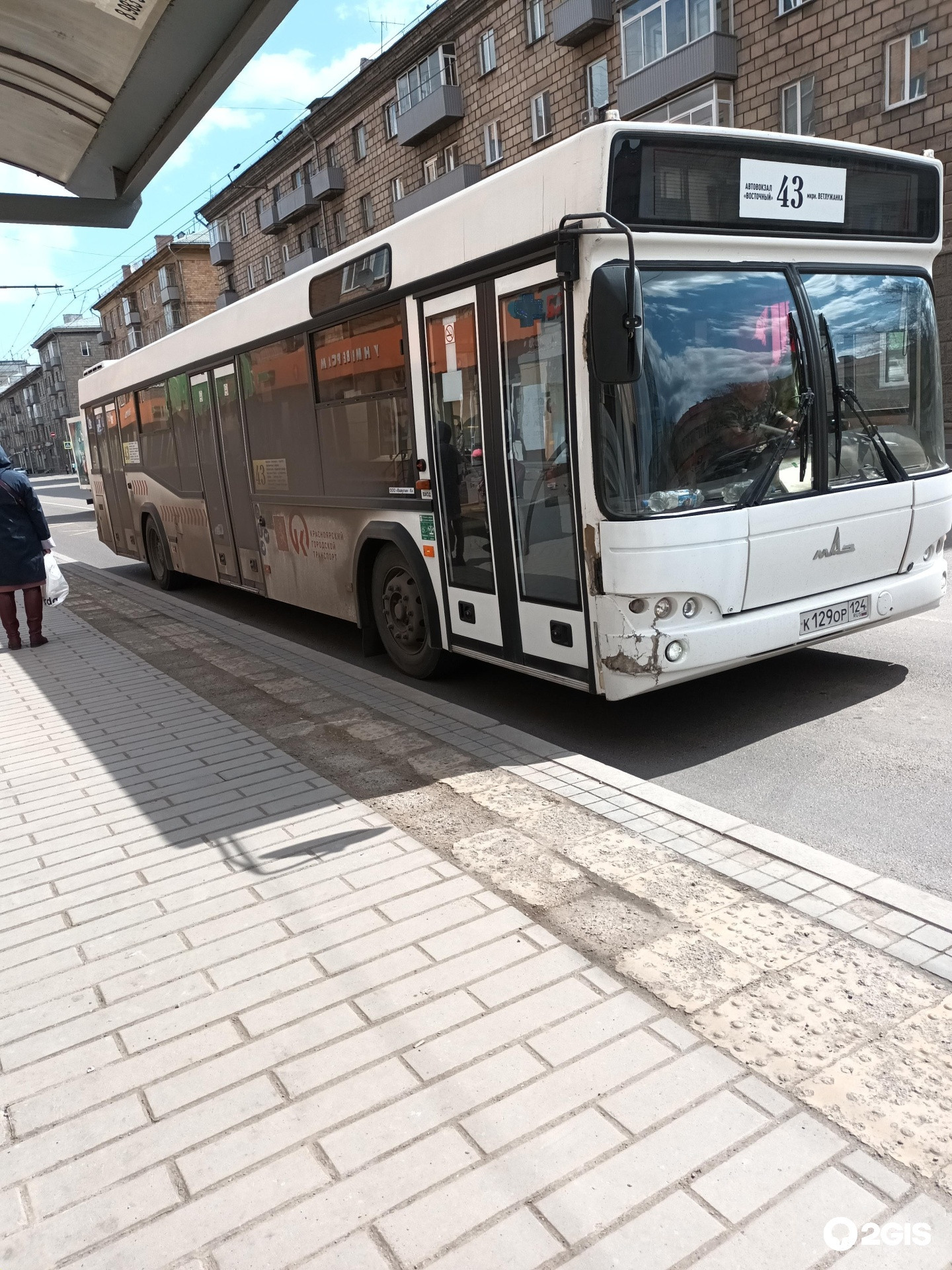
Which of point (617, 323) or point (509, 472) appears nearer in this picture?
point (617, 323)

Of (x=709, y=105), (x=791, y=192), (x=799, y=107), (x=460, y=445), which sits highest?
(x=709, y=105)

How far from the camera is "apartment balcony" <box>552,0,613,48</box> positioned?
24.9 m

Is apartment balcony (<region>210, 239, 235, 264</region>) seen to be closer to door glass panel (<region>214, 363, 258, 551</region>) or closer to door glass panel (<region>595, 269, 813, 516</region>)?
door glass panel (<region>214, 363, 258, 551</region>)

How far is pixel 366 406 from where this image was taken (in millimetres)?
6945

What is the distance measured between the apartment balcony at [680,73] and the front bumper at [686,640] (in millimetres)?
21056

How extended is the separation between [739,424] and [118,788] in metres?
3.73

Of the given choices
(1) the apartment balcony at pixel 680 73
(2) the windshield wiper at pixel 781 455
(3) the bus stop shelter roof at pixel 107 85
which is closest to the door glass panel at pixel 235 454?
(3) the bus stop shelter roof at pixel 107 85

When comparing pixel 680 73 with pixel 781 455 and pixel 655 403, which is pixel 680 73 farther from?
pixel 655 403

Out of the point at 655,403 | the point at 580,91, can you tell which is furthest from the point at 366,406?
the point at 580,91

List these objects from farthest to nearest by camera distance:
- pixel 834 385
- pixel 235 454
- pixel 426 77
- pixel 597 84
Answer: pixel 426 77 < pixel 597 84 < pixel 235 454 < pixel 834 385

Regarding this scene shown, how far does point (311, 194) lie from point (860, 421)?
134 ft

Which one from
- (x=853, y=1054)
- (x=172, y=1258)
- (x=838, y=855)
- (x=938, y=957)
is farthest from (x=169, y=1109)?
(x=838, y=855)

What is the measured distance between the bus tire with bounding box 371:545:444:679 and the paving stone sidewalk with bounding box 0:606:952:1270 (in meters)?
2.55

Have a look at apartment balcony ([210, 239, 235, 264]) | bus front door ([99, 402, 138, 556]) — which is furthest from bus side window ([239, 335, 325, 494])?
apartment balcony ([210, 239, 235, 264])
